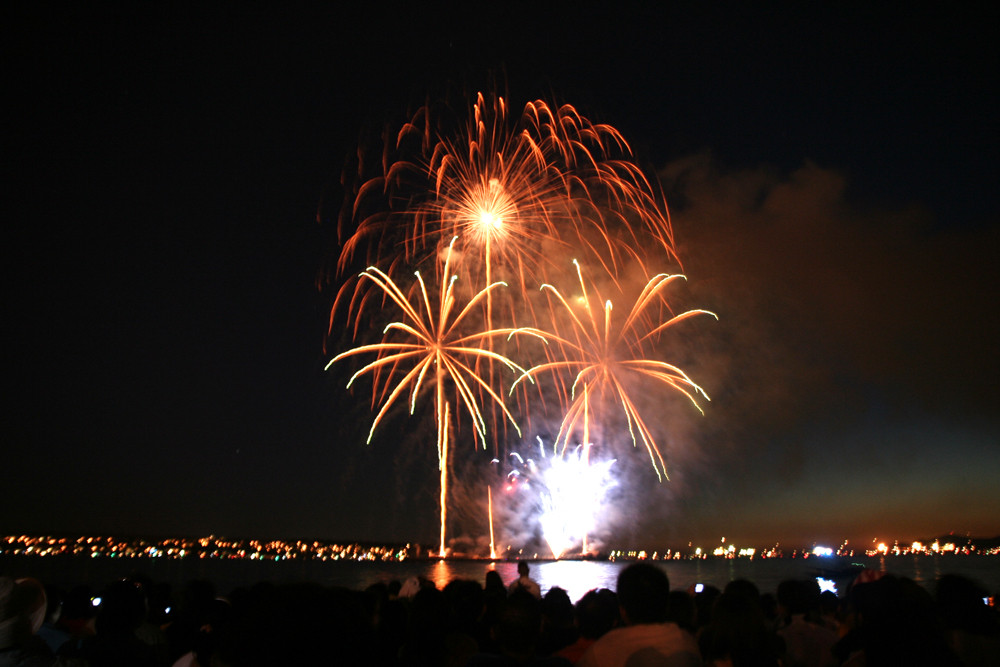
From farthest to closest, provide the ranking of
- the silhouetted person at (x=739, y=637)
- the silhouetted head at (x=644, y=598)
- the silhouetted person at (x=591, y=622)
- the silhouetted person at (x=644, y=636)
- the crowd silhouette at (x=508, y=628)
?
the silhouetted person at (x=591, y=622), the silhouetted person at (x=739, y=637), the silhouetted head at (x=644, y=598), the silhouetted person at (x=644, y=636), the crowd silhouette at (x=508, y=628)

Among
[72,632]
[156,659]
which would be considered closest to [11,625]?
[156,659]

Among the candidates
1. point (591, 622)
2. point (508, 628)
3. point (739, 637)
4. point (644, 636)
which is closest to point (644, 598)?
point (644, 636)

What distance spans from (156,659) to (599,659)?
331cm

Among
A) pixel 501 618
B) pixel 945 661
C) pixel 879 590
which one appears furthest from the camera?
pixel 501 618

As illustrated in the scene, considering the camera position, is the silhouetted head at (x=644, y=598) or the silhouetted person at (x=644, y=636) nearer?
the silhouetted person at (x=644, y=636)

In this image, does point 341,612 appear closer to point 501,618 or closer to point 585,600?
point 501,618

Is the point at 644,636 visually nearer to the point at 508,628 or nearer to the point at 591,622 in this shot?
the point at 508,628

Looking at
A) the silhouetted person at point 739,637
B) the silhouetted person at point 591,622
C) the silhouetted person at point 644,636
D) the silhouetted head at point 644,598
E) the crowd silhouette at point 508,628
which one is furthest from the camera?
the silhouetted person at point 591,622

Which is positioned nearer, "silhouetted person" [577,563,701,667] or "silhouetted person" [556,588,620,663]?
"silhouetted person" [577,563,701,667]

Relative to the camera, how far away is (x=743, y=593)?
194 inches

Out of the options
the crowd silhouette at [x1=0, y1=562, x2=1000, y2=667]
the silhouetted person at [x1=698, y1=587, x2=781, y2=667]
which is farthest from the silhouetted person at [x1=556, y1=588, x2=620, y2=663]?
the silhouetted person at [x1=698, y1=587, x2=781, y2=667]

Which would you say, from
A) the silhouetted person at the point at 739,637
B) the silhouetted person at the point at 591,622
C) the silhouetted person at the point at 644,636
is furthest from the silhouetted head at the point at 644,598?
the silhouetted person at the point at 591,622

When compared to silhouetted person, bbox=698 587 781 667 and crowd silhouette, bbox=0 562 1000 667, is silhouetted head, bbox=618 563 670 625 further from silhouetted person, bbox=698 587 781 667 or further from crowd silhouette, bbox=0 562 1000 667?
silhouetted person, bbox=698 587 781 667

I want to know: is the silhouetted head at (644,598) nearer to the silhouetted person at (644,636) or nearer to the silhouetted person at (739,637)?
the silhouetted person at (644,636)
